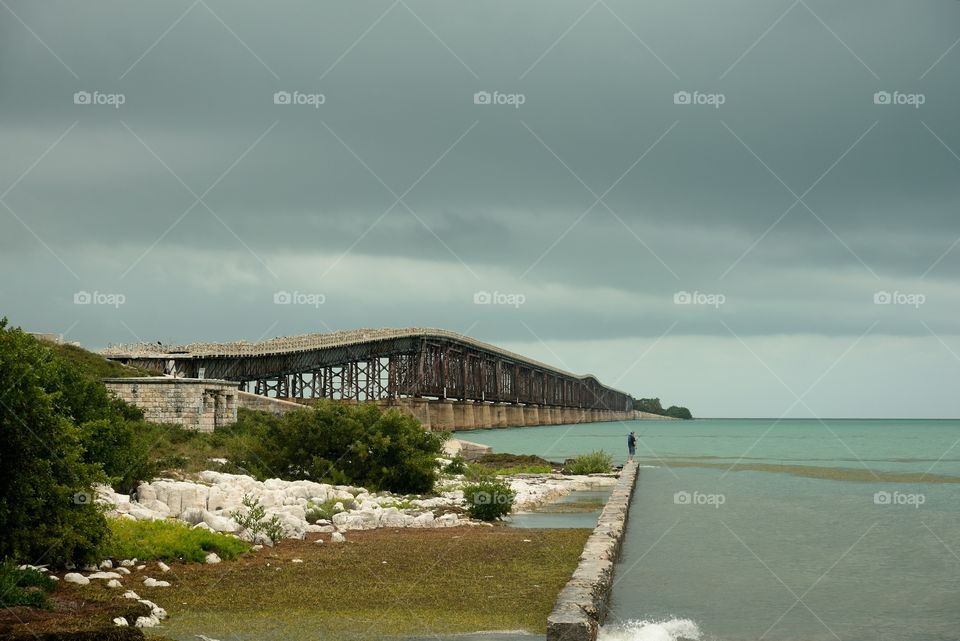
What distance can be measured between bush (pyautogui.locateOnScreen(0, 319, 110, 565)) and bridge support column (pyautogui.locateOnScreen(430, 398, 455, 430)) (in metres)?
94.1

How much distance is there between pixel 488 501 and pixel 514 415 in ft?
402

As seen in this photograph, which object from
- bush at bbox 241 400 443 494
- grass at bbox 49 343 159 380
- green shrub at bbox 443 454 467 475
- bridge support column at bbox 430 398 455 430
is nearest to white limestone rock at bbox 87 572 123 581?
bush at bbox 241 400 443 494

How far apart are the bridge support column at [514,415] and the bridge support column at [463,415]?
621 inches

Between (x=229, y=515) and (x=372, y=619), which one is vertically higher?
(x=229, y=515)

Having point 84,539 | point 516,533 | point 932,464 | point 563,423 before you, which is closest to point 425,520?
point 516,533

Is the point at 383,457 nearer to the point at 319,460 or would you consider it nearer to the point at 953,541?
the point at 319,460

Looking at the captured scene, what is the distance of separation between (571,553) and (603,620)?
4.40 metres

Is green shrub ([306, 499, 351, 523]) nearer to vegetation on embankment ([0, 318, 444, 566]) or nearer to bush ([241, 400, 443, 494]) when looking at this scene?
vegetation on embankment ([0, 318, 444, 566])

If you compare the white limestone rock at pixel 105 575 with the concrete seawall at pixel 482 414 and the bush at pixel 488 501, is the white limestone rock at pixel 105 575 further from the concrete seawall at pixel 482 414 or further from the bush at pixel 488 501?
the concrete seawall at pixel 482 414

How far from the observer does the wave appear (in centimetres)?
1102

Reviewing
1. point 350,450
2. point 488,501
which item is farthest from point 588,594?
point 350,450

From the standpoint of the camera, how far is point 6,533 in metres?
12.4
